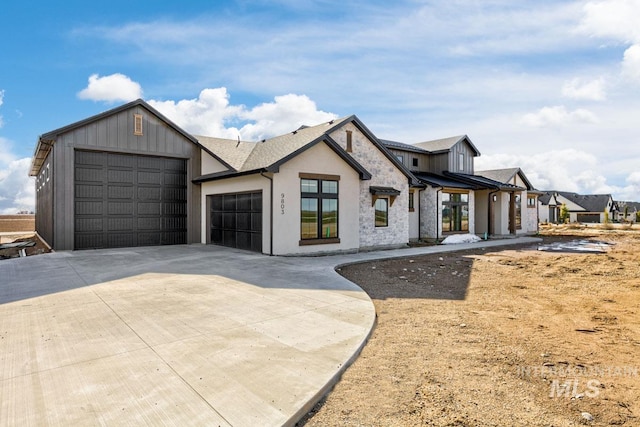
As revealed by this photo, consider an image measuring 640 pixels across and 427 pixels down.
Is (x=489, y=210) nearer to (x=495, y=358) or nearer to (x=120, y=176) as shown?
(x=495, y=358)

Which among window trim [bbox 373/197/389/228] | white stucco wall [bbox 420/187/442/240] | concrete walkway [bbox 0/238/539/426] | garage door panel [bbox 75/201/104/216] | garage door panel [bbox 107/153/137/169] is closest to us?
concrete walkway [bbox 0/238/539/426]

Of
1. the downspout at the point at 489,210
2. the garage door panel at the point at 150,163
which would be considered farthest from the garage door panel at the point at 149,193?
the downspout at the point at 489,210

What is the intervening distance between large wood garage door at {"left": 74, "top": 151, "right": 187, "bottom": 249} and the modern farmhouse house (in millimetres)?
40

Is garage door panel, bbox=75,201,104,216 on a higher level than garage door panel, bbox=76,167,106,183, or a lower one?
lower

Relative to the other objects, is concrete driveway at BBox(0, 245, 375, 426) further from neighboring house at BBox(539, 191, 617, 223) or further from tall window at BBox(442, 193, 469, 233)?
neighboring house at BBox(539, 191, 617, 223)

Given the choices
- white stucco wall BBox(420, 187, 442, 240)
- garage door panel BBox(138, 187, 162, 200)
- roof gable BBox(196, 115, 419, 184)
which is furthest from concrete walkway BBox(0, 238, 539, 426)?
white stucco wall BBox(420, 187, 442, 240)

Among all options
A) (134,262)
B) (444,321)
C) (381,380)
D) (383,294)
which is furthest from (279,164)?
(381,380)

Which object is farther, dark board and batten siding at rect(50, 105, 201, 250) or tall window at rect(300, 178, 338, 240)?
dark board and batten siding at rect(50, 105, 201, 250)

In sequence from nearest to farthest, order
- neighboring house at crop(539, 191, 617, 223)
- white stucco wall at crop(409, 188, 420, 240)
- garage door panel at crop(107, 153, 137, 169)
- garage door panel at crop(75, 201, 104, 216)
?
1. garage door panel at crop(75, 201, 104, 216)
2. garage door panel at crop(107, 153, 137, 169)
3. white stucco wall at crop(409, 188, 420, 240)
4. neighboring house at crop(539, 191, 617, 223)

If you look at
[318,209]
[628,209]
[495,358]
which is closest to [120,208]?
[318,209]

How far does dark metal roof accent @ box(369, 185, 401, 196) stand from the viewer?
15443mm

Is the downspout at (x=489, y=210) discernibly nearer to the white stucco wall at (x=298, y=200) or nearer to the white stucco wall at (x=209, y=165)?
the white stucco wall at (x=298, y=200)

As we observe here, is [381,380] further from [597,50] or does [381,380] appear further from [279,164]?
[597,50]

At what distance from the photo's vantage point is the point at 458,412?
3.13 m
